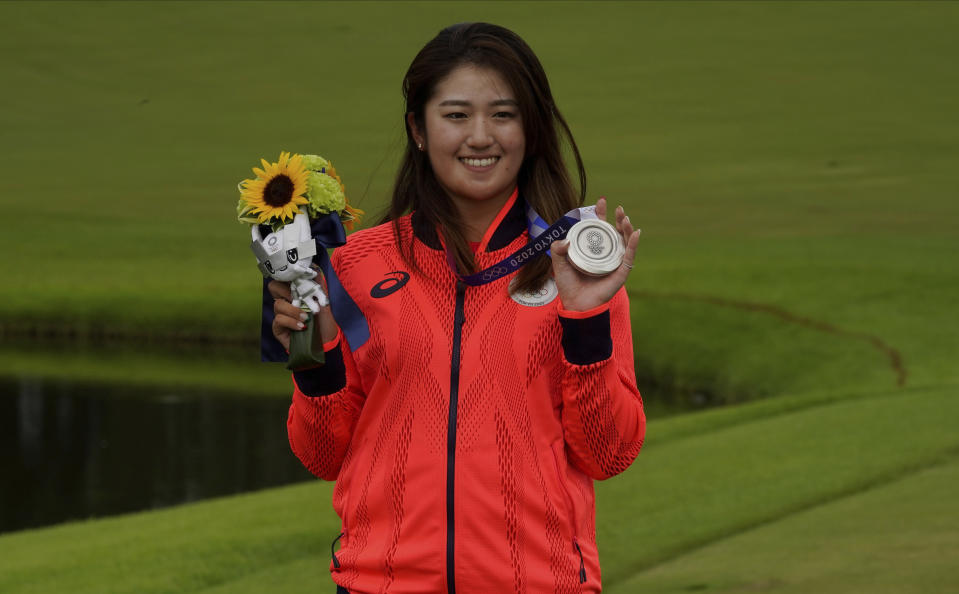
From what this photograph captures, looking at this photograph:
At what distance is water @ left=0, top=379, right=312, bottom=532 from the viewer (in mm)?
17109

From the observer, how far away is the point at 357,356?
10.7ft

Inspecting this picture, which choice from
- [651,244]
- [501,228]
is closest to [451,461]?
[501,228]

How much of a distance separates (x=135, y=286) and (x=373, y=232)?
91.0ft

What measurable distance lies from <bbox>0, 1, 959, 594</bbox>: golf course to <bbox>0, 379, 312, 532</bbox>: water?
0.61 m

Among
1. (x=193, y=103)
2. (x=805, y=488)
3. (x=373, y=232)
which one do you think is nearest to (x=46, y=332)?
(x=805, y=488)

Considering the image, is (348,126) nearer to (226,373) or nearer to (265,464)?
(226,373)

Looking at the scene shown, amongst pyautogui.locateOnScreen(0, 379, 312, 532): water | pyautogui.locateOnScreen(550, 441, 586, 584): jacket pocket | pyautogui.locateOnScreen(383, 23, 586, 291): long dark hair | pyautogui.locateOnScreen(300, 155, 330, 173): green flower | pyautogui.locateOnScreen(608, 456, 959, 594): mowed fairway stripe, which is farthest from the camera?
pyautogui.locateOnScreen(0, 379, 312, 532): water

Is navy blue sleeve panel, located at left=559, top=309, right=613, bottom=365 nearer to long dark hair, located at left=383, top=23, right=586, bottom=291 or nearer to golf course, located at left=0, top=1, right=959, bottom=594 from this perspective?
long dark hair, located at left=383, top=23, right=586, bottom=291

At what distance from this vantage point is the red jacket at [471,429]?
3.10m

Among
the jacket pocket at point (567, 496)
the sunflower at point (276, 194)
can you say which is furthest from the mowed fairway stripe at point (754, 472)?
the sunflower at point (276, 194)

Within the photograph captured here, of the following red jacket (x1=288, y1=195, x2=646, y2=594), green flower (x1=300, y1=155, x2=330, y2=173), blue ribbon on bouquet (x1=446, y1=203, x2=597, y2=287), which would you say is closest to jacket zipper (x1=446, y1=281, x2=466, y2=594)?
red jacket (x1=288, y1=195, x2=646, y2=594)

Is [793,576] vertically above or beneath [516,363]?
beneath

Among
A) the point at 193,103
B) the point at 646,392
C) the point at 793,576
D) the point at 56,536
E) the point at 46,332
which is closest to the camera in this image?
the point at 793,576

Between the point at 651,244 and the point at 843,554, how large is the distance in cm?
2613
